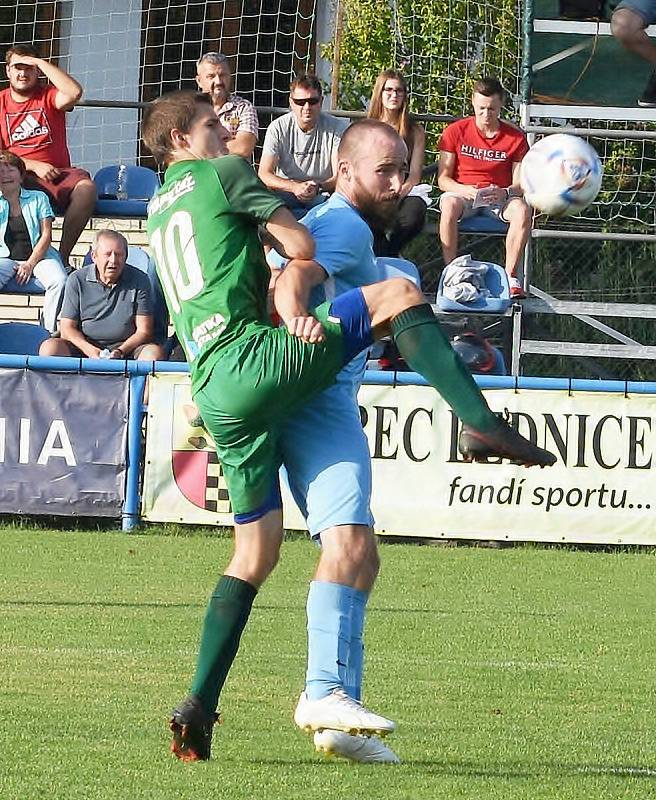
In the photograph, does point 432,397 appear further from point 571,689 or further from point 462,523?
point 571,689

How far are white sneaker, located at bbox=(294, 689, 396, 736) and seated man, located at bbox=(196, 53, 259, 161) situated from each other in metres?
10.0

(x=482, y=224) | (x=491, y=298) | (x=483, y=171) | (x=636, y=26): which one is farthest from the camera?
(x=482, y=224)

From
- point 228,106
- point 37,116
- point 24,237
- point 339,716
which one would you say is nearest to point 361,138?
point 339,716

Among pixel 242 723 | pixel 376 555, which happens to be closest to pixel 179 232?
pixel 376 555

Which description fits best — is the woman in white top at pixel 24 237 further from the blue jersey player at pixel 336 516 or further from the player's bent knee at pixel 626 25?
the blue jersey player at pixel 336 516

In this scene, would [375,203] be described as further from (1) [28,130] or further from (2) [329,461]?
(1) [28,130]

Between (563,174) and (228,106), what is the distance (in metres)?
6.52

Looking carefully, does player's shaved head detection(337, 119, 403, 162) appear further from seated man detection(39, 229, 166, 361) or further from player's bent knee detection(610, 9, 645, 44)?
seated man detection(39, 229, 166, 361)

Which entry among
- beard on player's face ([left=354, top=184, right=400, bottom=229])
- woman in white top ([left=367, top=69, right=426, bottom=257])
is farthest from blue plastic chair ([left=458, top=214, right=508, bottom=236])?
beard on player's face ([left=354, top=184, right=400, bottom=229])

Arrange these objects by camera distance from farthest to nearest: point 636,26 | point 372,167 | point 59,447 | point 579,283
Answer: point 579,283, point 59,447, point 636,26, point 372,167

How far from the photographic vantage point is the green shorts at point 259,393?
471cm

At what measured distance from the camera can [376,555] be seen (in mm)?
4973

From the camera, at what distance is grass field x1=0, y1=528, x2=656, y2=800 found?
4586 mm

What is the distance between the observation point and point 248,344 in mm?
4785
